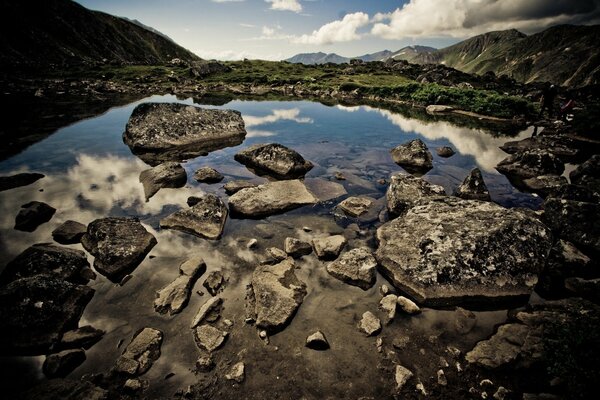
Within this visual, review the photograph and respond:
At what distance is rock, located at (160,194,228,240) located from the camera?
9.70m

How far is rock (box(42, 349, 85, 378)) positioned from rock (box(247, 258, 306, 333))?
3401mm

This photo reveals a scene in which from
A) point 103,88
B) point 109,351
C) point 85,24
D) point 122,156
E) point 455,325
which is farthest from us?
point 85,24

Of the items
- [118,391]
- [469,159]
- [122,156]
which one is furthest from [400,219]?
[122,156]

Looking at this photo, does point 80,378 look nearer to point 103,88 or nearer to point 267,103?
point 267,103

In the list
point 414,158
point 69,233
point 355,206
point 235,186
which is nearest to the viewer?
point 69,233

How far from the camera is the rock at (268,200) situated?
1105 centimetres

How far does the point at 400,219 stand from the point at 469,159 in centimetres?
1313

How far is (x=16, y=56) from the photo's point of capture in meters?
82.7

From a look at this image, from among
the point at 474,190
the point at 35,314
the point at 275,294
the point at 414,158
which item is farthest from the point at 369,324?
the point at 414,158

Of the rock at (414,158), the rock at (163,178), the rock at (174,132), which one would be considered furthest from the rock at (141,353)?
the rock at (414,158)

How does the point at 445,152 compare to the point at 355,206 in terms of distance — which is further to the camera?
the point at 445,152

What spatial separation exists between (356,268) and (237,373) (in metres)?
3.99

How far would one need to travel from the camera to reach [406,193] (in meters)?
11.4

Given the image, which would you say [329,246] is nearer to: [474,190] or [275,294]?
[275,294]
